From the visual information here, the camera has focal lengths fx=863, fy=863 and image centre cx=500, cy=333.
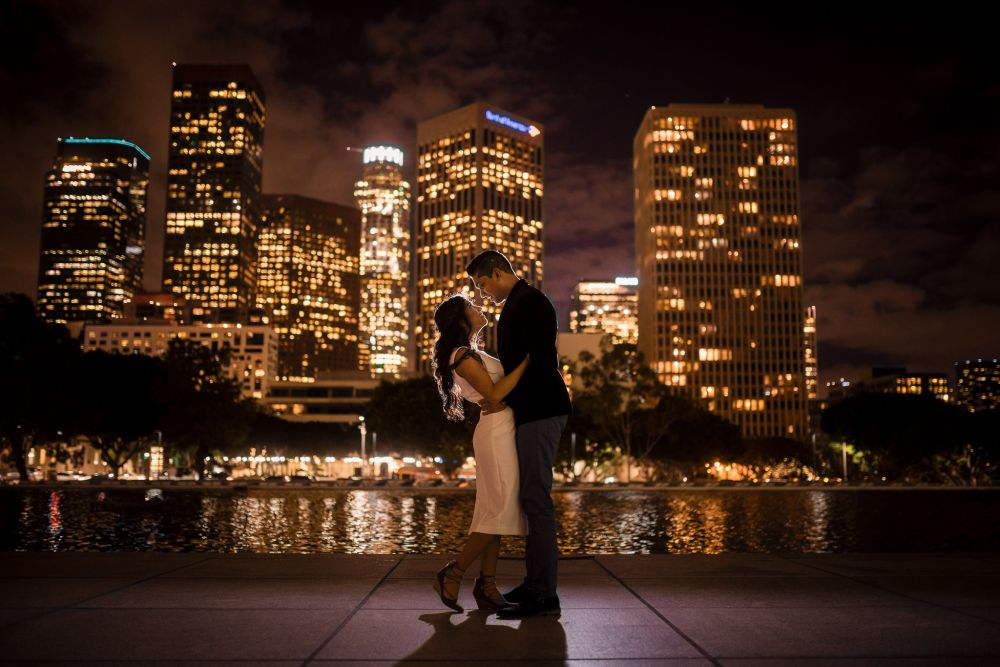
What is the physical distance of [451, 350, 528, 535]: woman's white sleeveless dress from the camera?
576cm

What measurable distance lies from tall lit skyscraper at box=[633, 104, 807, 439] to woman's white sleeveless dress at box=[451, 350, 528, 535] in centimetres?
16428

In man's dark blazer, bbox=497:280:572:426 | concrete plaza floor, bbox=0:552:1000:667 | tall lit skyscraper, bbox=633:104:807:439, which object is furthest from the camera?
tall lit skyscraper, bbox=633:104:807:439

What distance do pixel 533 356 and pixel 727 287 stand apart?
551 feet

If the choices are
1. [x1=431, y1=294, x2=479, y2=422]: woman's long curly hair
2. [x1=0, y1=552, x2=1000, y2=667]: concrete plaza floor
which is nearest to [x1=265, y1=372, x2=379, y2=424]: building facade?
[x1=0, y1=552, x2=1000, y2=667]: concrete plaza floor

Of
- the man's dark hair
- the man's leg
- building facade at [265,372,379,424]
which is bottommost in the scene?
building facade at [265,372,379,424]

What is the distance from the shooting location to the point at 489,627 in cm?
497

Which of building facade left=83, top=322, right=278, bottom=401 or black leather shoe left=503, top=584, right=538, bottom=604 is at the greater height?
building facade left=83, top=322, right=278, bottom=401

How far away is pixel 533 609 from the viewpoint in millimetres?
5285

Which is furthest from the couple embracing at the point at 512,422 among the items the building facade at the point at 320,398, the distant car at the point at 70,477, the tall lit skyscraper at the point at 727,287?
the tall lit skyscraper at the point at 727,287

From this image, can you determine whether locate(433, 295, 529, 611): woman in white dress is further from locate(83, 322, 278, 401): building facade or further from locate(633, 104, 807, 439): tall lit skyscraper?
locate(83, 322, 278, 401): building facade

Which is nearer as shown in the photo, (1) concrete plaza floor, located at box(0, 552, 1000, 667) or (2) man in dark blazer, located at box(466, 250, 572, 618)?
(1) concrete plaza floor, located at box(0, 552, 1000, 667)

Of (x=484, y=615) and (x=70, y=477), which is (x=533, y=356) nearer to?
(x=484, y=615)

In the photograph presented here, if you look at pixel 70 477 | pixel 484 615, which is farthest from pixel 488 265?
pixel 70 477

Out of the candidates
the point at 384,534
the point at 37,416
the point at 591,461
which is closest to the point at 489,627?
the point at 384,534
